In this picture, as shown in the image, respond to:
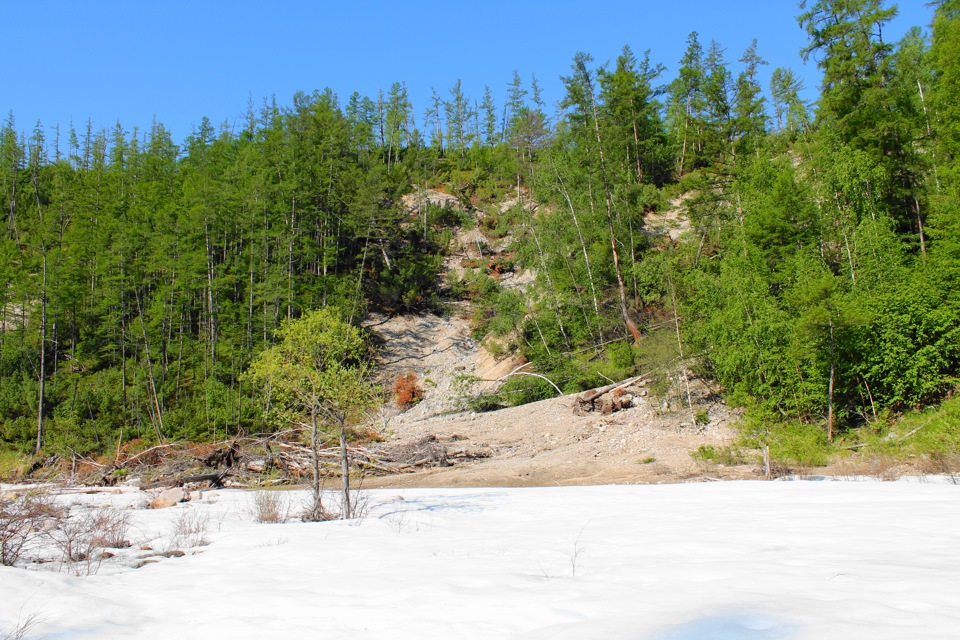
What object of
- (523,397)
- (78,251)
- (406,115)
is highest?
(406,115)

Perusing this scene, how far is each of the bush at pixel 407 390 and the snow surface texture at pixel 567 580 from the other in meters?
23.8

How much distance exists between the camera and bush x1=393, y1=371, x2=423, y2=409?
32.6 m

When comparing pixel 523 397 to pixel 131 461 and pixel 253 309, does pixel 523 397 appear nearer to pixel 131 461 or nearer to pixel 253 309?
pixel 131 461

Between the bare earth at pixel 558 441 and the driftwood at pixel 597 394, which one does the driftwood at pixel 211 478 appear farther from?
the driftwood at pixel 597 394

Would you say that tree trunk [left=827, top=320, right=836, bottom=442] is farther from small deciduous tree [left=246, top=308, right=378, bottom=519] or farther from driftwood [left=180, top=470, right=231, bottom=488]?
driftwood [left=180, top=470, right=231, bottom=488]

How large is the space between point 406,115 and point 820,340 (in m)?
60.2

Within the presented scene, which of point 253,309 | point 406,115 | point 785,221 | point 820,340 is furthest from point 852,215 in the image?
point 406,115

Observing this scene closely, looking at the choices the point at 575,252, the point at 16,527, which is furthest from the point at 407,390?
the point at 16,527

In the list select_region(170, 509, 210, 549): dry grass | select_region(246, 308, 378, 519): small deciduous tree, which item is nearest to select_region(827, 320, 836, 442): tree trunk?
select_region(246, 308, 378, 519): small deciduous tree

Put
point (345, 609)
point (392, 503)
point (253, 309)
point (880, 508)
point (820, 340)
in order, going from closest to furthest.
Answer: point (345, 609) < point (880, 508) < point (392, 503) < point (820, 340) < point (253, 309)

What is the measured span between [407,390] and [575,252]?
12.8 m

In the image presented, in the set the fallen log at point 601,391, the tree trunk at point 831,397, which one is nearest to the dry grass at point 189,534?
the fallen log at point 601,391

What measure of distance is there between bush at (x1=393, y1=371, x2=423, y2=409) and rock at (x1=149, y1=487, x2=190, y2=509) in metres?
17.4

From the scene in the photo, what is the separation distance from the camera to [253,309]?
115 feet
